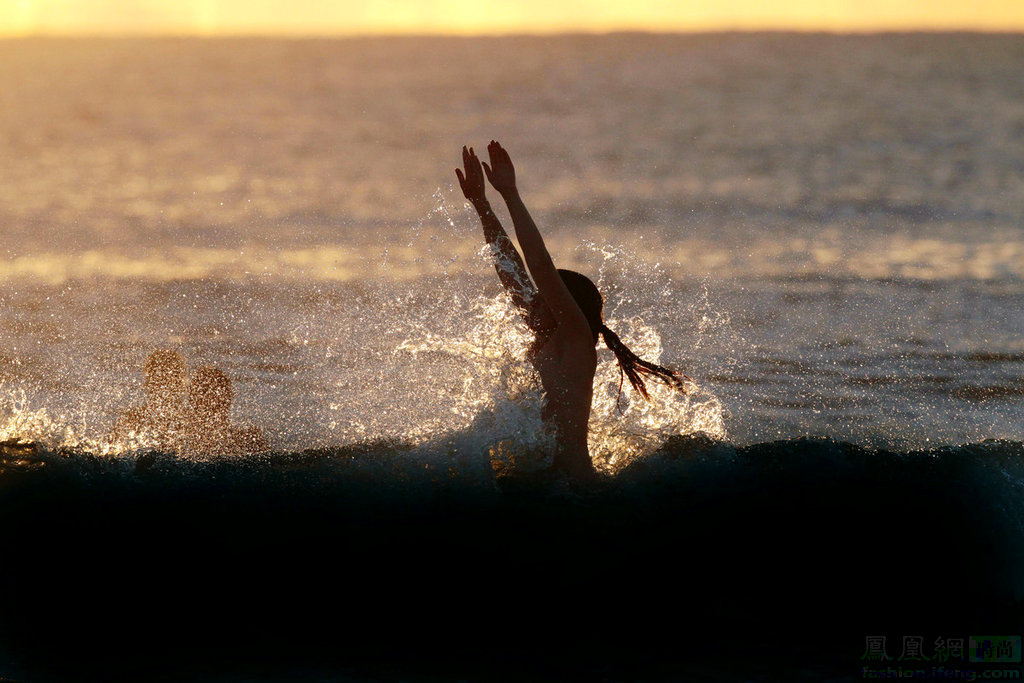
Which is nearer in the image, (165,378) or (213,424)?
(213,424)

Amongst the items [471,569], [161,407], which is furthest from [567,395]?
[161,407]

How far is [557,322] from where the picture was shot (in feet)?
15.9

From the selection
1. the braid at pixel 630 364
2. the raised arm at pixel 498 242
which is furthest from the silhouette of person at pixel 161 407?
the braid at pixel 630 364

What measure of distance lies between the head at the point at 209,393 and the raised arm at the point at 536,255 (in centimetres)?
224

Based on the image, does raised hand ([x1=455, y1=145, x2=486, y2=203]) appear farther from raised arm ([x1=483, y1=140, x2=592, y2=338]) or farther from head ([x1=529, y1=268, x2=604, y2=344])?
head ([x1=529, y1=268, x2=604, y2=344])

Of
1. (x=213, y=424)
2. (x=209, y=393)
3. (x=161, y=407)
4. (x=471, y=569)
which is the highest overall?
(x=209, y=393)

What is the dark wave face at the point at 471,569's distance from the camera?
4.69 m

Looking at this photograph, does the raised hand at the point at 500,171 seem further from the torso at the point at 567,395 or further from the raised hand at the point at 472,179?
the torso at the point at 567,395

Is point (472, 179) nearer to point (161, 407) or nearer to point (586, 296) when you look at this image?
point (586, 296)

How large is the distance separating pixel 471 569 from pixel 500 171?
67.0 inches

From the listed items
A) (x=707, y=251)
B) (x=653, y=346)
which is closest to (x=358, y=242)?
(x=707, y=251)

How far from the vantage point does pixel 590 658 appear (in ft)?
15.4

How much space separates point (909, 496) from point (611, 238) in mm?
7959

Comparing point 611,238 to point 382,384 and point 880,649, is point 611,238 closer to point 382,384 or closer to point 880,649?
point 382,384
